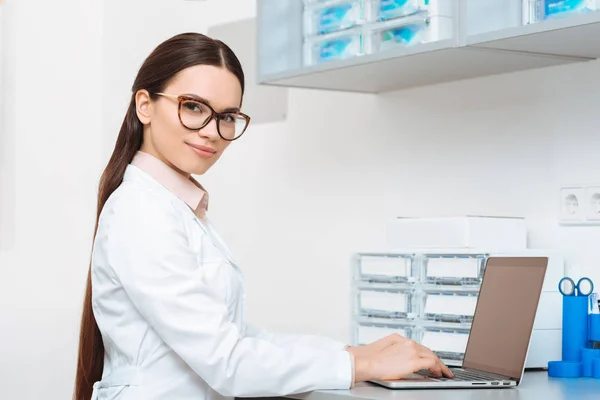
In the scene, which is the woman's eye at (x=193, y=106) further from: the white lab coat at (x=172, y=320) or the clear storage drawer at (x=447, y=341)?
the clear storage drawer at (x=447, y=341)

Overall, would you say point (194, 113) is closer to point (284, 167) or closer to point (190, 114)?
point (190, 114)

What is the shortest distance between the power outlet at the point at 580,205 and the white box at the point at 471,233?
0.32 ft

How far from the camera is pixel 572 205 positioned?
86.4 inches

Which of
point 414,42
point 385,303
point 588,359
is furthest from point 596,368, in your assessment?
point 414,42

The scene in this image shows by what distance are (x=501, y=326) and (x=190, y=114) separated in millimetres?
758

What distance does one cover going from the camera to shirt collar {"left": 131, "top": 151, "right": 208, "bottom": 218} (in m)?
1.81

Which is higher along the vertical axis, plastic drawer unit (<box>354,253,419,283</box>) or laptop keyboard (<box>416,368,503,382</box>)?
plastic drawer unit (<box>354,253,419,283</box>)

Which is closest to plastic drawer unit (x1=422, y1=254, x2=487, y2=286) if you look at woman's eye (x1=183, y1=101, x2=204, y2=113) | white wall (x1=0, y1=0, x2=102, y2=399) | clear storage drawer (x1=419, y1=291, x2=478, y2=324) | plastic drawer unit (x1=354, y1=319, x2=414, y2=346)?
clear storage drawer (x1=419, y1=291, x2=478, y2=324)

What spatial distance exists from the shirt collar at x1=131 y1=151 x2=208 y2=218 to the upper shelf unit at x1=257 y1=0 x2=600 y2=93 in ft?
1.83

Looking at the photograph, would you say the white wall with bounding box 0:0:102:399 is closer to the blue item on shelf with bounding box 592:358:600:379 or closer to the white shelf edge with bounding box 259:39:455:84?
the white shelf edge with bounding box 259:39:455:84

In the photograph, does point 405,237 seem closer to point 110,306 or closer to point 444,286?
point 444,286

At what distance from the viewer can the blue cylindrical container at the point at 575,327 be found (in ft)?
6.50

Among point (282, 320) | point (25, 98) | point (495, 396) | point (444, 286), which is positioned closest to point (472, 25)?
point (444, 286)

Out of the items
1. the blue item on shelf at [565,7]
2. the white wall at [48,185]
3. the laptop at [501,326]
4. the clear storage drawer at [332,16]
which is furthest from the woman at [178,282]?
the white wall at [48,185]
